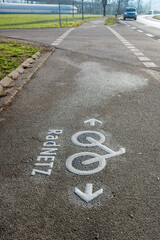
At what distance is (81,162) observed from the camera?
3.08m

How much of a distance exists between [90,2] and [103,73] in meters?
107

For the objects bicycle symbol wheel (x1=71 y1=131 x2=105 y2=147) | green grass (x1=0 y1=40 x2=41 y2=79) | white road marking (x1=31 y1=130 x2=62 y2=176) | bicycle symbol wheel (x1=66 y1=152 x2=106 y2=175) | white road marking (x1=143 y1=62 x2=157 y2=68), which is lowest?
white road marking (x1=31 y1=130 x2=62 y2=176)

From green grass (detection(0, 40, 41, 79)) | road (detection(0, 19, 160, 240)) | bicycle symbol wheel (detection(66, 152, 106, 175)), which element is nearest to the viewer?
road (detection(0, 19, 160, 240))

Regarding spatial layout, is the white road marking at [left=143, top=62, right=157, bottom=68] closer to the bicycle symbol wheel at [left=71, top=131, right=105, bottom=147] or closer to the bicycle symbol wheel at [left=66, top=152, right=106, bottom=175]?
the bicycle symbol wheel at [left=71, top=131, right=105, bottom=147]

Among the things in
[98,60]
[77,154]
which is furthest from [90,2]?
[77,154]

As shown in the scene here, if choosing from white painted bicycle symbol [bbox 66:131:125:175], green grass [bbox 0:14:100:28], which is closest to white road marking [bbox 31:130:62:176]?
white painted bicycle symbol [bbox 66:131:125:175]

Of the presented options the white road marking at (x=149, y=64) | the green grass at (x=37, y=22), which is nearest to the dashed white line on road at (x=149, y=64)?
the white road marking at (x=149, y=64)

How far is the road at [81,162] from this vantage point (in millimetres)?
2201

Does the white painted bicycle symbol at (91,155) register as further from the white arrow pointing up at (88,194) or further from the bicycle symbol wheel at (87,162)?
the white arrow pointing up at (88,194)

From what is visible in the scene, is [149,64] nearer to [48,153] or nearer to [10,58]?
[10,58]

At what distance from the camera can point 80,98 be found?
17.6 feet

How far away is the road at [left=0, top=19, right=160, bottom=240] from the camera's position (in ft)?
7.22

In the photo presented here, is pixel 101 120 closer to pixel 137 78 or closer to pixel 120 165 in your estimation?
pixel 120 165

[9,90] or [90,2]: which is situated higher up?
[90,2]
